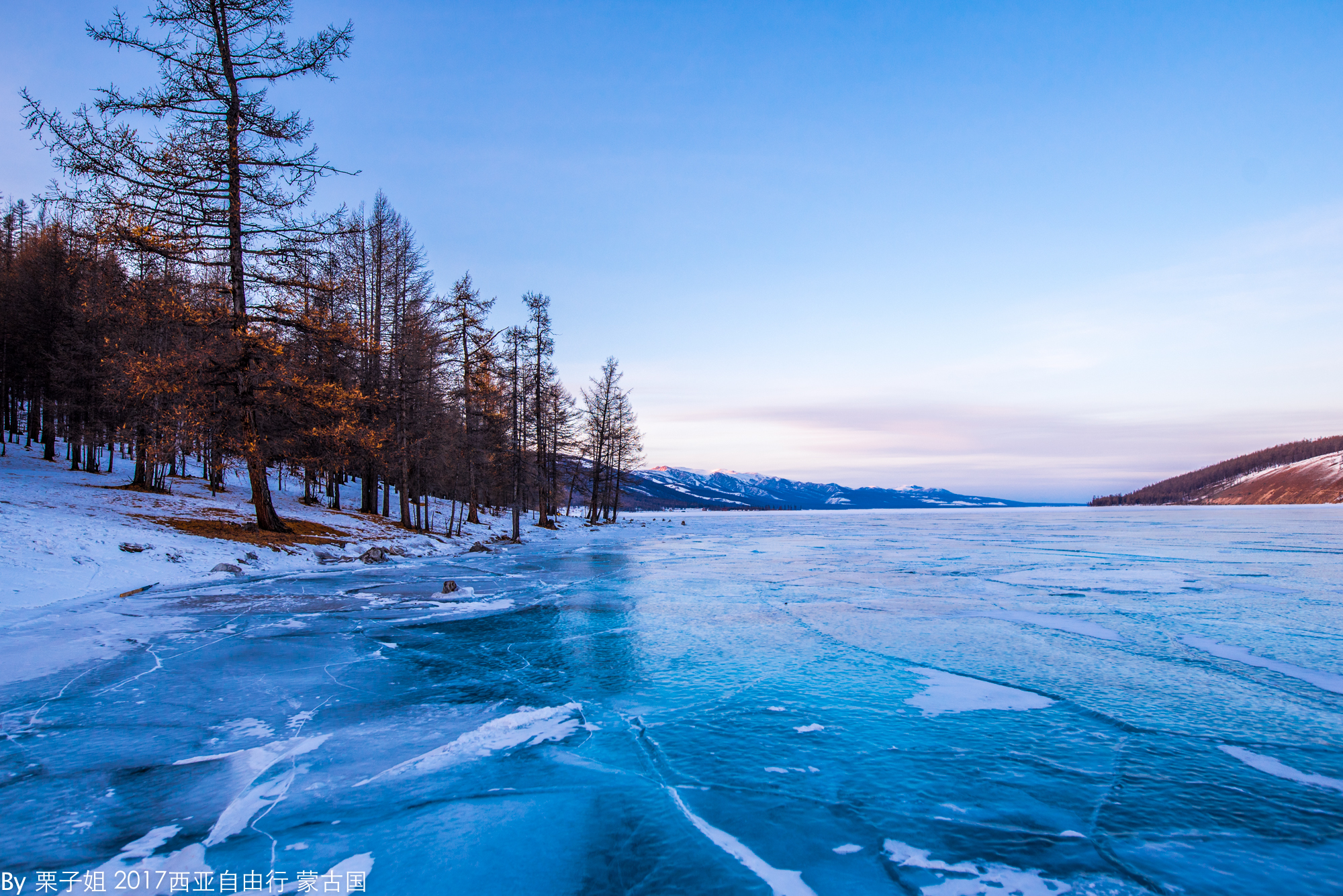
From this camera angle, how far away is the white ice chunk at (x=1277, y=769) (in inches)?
162

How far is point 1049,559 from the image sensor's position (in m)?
20.7

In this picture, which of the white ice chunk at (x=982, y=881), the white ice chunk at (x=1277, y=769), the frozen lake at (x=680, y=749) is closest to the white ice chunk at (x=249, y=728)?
the frozen lake at (x=680, y=749)

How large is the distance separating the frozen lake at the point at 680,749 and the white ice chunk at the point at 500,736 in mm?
30

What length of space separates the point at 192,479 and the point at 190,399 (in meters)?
18.8

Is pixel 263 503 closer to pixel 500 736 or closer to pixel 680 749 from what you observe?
pixel 500 736

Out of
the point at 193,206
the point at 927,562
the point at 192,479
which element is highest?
the point at 193,206

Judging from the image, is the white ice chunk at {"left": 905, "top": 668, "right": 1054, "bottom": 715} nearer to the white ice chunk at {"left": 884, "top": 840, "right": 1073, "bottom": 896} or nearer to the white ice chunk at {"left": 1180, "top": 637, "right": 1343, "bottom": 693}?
the white ice chunk at {"left": 884, "top": 840, "right": 1073, "bottom": 896}

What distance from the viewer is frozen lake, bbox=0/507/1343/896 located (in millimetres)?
3207

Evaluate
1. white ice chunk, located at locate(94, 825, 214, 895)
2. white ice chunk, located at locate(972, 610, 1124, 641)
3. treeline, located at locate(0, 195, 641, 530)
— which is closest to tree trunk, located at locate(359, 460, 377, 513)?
treeline, located at locate(0, 195, 641, 530)

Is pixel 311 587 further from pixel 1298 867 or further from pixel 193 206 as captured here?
pixel 1298 867

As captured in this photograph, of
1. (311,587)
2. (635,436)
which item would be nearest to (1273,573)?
(311,587)

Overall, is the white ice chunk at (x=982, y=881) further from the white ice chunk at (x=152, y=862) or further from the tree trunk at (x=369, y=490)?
the tree trunk at (x=369, y=490)

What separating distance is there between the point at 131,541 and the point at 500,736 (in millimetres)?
12858

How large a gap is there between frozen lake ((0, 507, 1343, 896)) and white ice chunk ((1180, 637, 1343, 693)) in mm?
55
